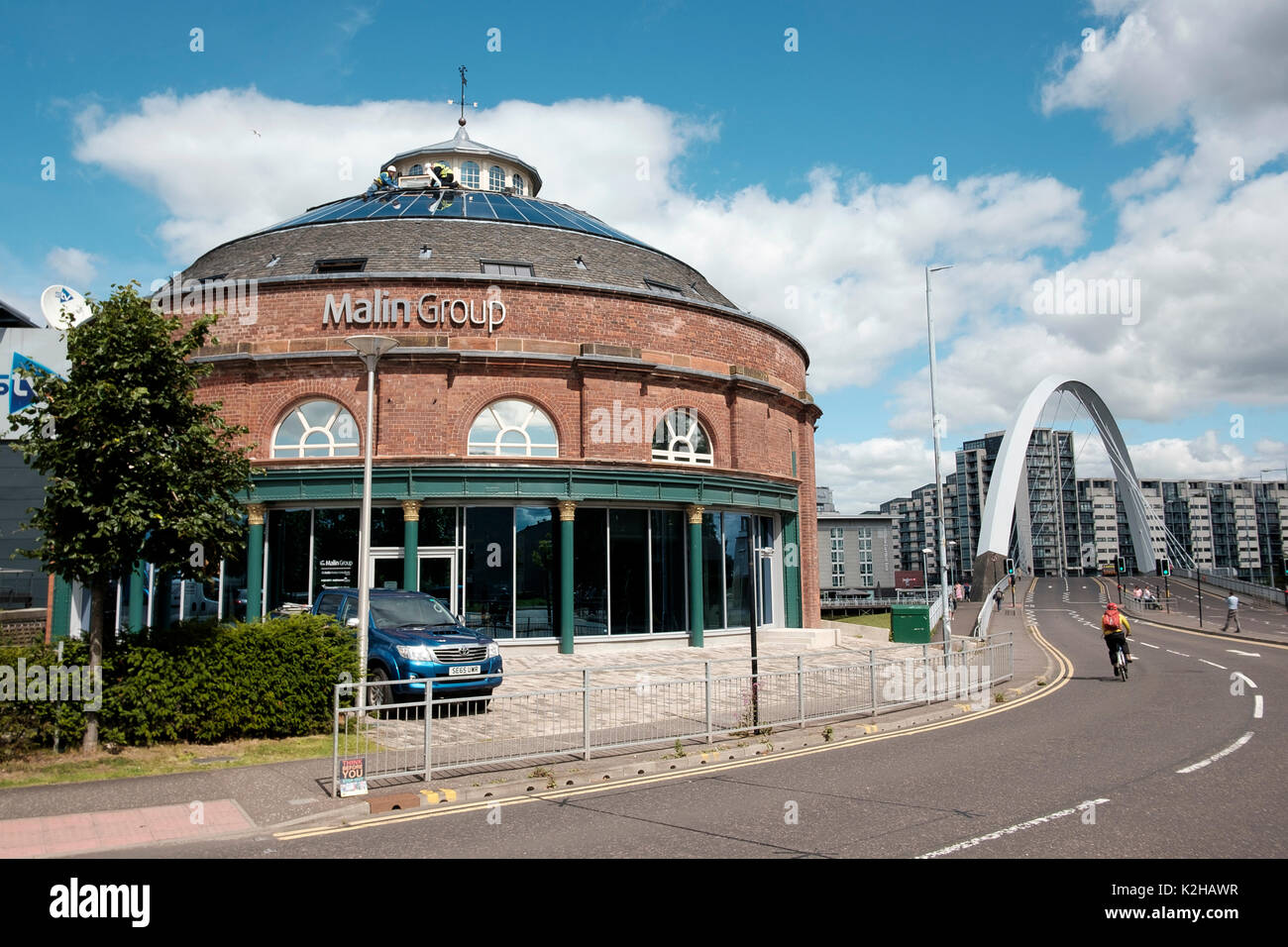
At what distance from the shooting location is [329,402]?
2338 cm

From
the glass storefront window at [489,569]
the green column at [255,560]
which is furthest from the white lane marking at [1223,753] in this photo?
the green column at [255,560]

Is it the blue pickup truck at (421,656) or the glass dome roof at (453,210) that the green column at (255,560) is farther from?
the glass dome roof at (453,210)

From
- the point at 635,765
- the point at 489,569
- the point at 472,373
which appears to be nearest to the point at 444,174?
the point at 472,373

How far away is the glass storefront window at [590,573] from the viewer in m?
23.7

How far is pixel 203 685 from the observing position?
37.9 ft

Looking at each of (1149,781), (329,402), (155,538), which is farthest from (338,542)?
(1149,781)

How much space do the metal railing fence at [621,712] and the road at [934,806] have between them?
1208mm

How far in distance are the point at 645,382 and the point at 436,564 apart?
25.6 feet

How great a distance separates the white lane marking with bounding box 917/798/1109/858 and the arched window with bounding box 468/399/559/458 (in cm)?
1752

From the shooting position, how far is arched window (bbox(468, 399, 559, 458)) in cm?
2341

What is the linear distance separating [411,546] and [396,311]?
Answer: 21.1ft

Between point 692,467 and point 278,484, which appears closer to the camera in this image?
point 278,484

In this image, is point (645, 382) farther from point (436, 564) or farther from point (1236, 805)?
point (1236, 805)

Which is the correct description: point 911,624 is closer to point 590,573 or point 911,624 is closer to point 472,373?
point 590,573
